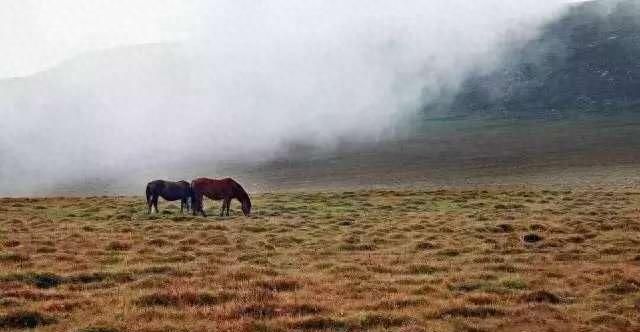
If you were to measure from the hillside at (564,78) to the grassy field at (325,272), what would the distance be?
13195 centimetres

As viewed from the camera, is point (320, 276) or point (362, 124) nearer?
point (320, 276)

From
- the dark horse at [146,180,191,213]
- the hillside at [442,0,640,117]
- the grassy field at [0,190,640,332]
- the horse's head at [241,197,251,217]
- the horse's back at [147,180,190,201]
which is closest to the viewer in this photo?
the grassy field at [0,190,640,332]

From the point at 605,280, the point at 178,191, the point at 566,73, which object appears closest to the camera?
the point at 605,280

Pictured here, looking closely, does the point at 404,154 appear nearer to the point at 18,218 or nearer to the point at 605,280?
the point at 18,218

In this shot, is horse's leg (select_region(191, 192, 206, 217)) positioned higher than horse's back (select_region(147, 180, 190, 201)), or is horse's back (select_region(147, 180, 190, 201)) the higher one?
horse's back (select_region(147, 180, 190, 201))

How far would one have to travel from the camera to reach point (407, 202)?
37.1m

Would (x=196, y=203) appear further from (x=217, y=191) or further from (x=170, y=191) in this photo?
(x=170, y=191)

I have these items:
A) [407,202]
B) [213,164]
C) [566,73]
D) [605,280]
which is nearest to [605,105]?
[566,73]

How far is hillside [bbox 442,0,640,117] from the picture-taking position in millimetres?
153125

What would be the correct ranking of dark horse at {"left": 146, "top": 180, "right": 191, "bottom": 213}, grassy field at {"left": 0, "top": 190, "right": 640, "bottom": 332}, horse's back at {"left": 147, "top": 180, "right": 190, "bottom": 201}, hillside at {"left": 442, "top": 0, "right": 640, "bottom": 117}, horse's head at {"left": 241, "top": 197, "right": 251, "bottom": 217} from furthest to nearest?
1. hillside at {"left": 442, "top": 0, "right": 640, "bottom": 117}
2. horse's back at {"left": 147, "top": 180, "right": 190, "bottom": 201}
3. dark horse at {"left": 146, "top": 180, "right": 191, "bottom": 213}
4. horse's head at {"left": 241, "top": 197, "right": 251, "bottom": 217}
5. grassy field at {"left": 0, "top": 190, "right": 640, "bottom": 332}

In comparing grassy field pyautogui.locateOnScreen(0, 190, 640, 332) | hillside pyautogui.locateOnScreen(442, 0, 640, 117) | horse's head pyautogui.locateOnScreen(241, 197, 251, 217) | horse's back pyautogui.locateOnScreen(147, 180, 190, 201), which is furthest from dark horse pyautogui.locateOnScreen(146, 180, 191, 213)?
hillside pyautogui.locateOnScreen(442, 0, 640, 117)

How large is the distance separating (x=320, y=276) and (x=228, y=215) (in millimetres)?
16260

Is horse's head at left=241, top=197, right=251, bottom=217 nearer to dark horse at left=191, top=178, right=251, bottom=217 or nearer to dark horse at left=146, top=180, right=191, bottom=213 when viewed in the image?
dark horse at left=191, top=178, right=251, bottom=217

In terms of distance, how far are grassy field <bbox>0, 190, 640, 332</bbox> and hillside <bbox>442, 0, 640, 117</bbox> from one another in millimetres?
131949
